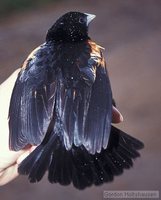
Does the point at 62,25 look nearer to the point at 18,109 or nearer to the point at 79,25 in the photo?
the point at 79,25

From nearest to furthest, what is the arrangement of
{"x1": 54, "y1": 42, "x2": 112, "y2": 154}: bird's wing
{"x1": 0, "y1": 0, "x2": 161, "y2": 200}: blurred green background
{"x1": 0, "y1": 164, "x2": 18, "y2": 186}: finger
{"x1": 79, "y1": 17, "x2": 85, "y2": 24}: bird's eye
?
{"x1": 54, "y1": 42, "x2": 112, "y2": 154}: bird's wing
{"x1": 0, "y1": 164, "x2": 18, "y2": 186}: finger
{"x1": 79, "y1": 17, "x2": 85, "y2": 24}: bird's eye
{"x1": 0, "y1": 0, "x2": 161, "y2": 200}: blurred green background

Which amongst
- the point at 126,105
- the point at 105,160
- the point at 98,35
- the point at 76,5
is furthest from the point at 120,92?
the point at 105,160

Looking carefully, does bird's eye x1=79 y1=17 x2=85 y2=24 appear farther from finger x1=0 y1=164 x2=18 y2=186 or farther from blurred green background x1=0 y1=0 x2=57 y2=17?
blurred green background x1=0 y1=0 x2=57 y2=17

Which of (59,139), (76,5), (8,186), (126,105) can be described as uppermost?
(59,139)

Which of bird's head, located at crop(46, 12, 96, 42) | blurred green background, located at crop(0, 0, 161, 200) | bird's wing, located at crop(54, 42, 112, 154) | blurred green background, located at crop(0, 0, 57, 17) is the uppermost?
bird's head, located at crop(46, 12, 96, 42)

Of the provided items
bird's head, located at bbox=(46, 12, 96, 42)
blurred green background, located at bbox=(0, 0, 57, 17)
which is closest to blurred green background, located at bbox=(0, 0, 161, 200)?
blurred green background, located at bbox=(0, 0, 57, 17)

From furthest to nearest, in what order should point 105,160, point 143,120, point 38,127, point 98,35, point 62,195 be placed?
point 98,35, point 143,120, point 62,195, point 105,160, point 38,127
